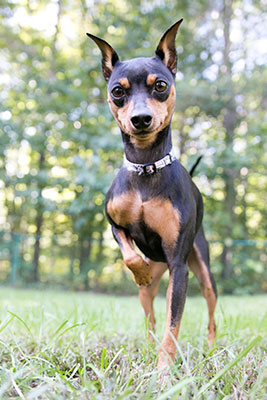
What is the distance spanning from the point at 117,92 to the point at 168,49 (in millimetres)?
527

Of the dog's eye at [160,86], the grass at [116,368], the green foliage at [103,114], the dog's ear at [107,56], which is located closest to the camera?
the grass at [116,368]

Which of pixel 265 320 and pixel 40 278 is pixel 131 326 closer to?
pixel 265 320

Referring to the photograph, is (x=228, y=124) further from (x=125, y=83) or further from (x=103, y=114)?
(x=125, y=83)

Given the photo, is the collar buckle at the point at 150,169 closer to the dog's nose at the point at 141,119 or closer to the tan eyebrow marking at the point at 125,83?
the dog's nose at the point at 141,119

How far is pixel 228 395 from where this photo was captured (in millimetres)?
1476

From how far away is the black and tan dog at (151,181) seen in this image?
2185 millimetres

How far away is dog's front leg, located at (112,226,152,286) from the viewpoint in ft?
7.70

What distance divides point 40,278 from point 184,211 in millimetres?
11704

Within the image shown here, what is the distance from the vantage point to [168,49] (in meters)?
2.51

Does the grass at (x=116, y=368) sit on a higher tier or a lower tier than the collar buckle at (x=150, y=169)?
lower

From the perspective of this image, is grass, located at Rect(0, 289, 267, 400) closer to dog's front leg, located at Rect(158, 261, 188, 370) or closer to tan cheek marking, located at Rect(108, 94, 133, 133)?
dog's front leg, located at Rect(158, 261, 188, 370)

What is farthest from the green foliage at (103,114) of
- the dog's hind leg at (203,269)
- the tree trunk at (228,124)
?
the dog's hind leg at (203,269)

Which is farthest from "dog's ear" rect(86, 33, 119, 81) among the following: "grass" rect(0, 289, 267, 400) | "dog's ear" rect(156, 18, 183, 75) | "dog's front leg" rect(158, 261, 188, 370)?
"grass" rect(0, 289, 267, 400)

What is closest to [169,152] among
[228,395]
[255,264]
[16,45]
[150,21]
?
[228,395]
